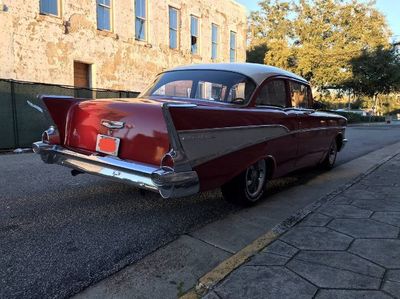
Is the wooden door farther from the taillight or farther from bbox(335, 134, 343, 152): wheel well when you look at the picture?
the taillight

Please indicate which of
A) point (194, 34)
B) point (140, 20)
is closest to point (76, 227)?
point (140, 20)

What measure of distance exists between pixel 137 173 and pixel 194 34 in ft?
63.8

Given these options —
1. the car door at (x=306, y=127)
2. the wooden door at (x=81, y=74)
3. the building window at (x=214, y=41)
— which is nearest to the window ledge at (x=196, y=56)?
the building window at (x=214, y=41)

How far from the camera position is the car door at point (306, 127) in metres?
6.27

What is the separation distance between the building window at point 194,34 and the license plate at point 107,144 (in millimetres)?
18500

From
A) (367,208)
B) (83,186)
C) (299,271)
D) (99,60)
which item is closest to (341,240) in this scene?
(299,271)

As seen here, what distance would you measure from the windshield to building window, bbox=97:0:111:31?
1239 cm

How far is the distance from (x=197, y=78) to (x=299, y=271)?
2.99 meters

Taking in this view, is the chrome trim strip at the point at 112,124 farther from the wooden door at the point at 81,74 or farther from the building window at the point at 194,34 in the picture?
the building window at the point at 194,34

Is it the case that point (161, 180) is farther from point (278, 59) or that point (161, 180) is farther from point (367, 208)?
point (278, 59)

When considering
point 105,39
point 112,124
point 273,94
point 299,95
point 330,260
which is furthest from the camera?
point 105,39

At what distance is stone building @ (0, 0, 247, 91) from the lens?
46.0 feet

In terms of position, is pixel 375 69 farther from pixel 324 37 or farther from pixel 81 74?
pixel 81 74

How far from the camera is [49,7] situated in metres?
15.0
